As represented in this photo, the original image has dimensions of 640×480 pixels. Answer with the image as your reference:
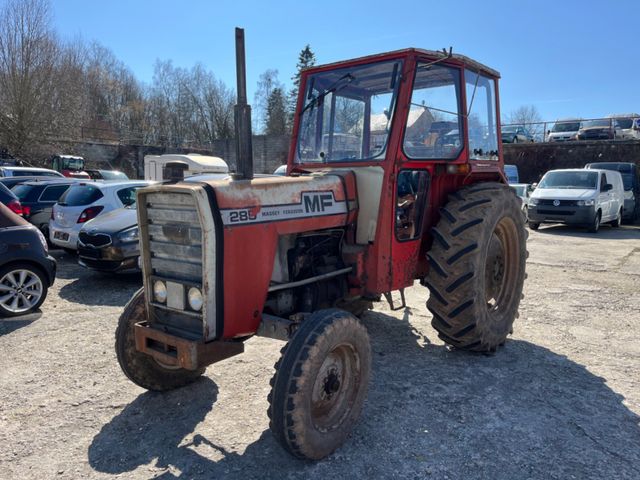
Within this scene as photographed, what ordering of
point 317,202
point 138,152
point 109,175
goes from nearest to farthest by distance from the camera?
point 317,202
point 109,175
point 138,152

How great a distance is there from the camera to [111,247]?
24.1ft

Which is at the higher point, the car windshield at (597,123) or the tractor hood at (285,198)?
the car windshield at (597,123)

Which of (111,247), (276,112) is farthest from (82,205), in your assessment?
(276,112)

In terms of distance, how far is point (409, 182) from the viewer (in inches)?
172

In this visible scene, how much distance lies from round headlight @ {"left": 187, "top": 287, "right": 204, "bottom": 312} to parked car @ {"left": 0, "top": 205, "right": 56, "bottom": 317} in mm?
4002

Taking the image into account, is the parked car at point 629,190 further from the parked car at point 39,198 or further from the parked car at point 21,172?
the parked car at point 21,172

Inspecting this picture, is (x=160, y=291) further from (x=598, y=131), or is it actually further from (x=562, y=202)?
(x=598, y=131)

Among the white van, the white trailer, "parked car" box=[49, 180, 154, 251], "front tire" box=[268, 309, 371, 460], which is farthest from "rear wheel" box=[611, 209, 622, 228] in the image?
"front tire" box=[268, 309, 371, 460]

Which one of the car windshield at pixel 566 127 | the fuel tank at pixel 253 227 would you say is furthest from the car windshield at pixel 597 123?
the fuel tank at pixel 253 227

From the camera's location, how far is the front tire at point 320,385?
2822 mm

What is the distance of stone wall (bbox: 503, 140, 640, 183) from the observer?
72.6 feet

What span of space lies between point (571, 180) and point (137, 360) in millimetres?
15154

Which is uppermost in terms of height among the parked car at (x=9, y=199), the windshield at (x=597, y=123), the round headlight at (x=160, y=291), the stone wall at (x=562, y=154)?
the windshield at (x=597, y=123)

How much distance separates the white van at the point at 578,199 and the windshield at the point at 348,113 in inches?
478
